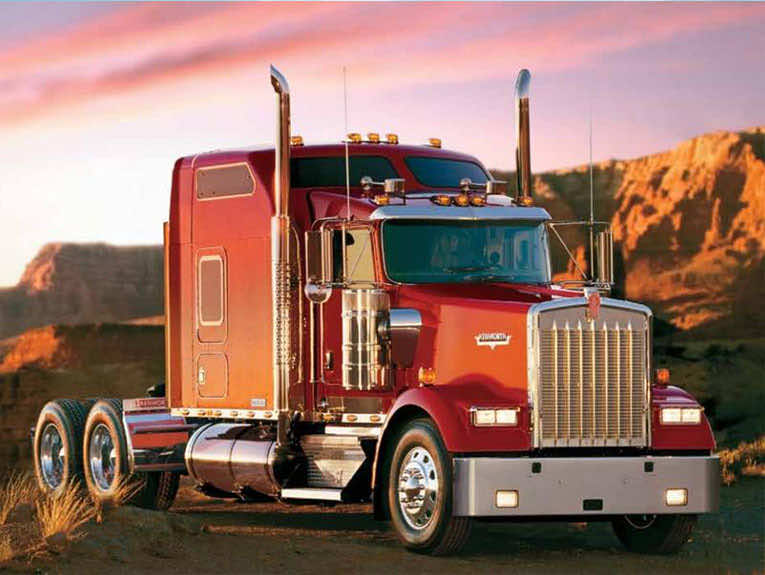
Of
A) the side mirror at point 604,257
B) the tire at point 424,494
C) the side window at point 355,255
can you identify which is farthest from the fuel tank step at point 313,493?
the side mirror at point 604,257

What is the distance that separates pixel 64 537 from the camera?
14102 mm

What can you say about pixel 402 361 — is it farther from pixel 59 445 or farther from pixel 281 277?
pixel 59 445

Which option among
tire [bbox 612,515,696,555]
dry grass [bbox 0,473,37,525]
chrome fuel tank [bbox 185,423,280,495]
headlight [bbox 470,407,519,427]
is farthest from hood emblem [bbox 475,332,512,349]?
dry grass [bbox 0,473,37,525]

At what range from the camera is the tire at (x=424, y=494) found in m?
14.2

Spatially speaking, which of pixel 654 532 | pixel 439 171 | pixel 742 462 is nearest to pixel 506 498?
pixel 654 532

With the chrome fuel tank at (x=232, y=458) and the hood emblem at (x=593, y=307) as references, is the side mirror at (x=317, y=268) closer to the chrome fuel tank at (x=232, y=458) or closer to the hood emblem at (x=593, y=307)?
the chrome fuel tank at (x=232, y=458)

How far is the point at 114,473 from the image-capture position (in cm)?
1944

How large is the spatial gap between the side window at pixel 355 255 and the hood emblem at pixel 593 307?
2225 millimetres

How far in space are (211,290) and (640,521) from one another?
525 centimetres

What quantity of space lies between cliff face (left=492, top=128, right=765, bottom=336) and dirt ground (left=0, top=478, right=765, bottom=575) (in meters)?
51.6

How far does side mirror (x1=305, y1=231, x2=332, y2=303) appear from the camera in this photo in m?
15.4

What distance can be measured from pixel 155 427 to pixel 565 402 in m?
6.20

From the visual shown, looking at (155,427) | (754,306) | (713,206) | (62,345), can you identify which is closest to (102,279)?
(62,345)

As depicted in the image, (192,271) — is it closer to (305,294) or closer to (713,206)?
(305,294)
